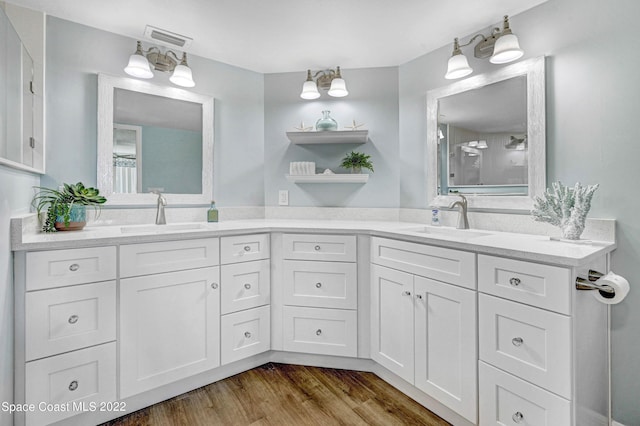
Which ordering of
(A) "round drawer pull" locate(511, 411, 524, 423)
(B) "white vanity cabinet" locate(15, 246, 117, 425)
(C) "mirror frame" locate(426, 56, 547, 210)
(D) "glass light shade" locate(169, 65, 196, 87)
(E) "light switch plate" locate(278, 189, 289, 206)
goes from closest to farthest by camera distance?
(A) "round drawer pull" locate(511, 411, 524, 423) → (B) "white vanity cabinet" locate(15, 246, 117, 425) → (C) "mirror frame" locate(426, 56, 547, 210) → (D) "glass light shade" locate(169, 65, 196, 87) → (E) "light switch plate" locate(278, 189, 289, 206)

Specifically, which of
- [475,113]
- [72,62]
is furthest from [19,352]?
[475,113]

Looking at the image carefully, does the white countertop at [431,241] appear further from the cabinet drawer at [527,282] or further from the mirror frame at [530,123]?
the mirror frame at [530,123]

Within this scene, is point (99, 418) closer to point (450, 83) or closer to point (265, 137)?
point (265, 137)

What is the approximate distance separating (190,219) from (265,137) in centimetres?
93

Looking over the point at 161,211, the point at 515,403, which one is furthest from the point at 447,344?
the point at 161,211

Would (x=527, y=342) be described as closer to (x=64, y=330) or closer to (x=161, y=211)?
(x=64, y=330)

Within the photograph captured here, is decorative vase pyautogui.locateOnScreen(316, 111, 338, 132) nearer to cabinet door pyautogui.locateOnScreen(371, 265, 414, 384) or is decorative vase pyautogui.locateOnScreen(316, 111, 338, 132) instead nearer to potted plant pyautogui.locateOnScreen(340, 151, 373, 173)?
potted plant pyautogui.locateOnScreen(340, 151, 373, 173)

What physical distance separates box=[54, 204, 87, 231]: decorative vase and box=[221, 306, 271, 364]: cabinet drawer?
0.97 metres

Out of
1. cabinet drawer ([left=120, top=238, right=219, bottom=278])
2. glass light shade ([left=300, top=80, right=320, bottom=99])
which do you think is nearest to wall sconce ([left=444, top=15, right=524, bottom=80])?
glass light shade ([left=300, top=80, right=320, bottom=99])

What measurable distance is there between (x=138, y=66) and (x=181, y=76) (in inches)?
10.0

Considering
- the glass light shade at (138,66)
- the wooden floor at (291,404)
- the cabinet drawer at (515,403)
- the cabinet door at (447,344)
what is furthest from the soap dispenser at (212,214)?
the cabinet drawer at (515,403)

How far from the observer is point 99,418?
1544 millimetres

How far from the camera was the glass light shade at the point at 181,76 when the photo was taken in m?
2.12

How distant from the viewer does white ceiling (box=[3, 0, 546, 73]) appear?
1.75 meters
